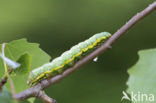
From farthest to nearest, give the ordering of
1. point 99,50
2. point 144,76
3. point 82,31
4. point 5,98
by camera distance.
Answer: point 82,31 → point 144,76 → point 99,50 → point 5,98

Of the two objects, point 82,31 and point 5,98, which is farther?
point 82,31

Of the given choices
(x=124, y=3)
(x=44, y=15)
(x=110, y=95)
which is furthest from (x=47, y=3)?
(x=110, y=95)

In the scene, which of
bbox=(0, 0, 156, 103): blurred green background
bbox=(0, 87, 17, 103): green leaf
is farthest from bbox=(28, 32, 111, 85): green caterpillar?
bbox=(0, 0, 156, 103): blurred green background

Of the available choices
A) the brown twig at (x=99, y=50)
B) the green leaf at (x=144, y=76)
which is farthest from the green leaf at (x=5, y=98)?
the green leaf at (x=144, y=76)

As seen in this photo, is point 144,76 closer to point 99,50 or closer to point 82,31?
point 99,50

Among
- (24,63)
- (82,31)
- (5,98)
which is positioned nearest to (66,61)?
(24,63)
